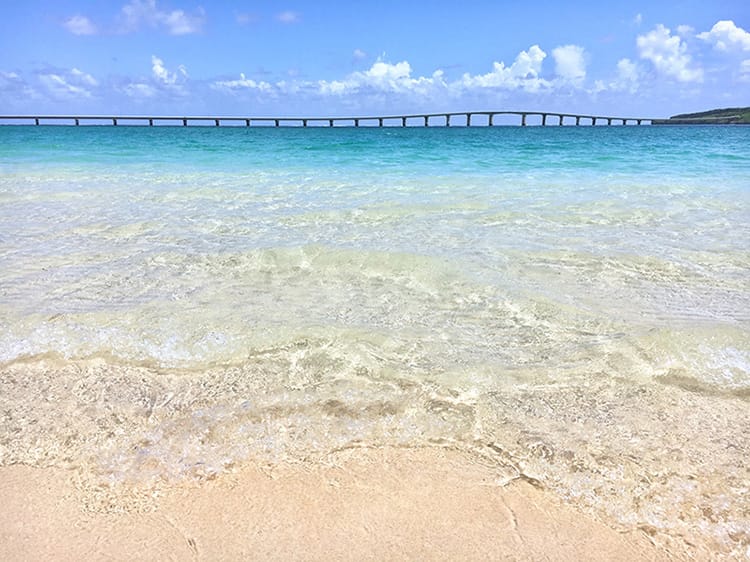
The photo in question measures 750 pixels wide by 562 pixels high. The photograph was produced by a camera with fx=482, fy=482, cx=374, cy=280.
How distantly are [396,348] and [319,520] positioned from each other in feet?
4.46

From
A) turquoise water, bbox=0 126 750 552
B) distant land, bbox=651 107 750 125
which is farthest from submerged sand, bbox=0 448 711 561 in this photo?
distant land, bbox=651 107 750 125

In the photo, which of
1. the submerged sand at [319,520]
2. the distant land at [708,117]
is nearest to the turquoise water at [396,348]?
the submerged sand at [319,520]

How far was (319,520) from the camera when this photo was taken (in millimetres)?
1696

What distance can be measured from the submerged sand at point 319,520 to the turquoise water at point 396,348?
111mm

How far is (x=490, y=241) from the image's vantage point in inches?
211

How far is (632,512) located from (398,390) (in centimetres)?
113

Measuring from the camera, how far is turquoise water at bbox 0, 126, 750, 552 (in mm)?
2002

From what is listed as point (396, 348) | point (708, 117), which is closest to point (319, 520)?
point (396, 348)

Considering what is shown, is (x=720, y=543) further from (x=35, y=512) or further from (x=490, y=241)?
(x=490, y=241)

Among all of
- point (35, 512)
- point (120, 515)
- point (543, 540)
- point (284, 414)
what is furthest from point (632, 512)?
point (35, 512)

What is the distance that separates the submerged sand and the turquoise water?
0.36 feet

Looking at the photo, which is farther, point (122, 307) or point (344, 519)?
point (122, 307)

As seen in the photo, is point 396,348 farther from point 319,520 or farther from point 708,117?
point 708,117

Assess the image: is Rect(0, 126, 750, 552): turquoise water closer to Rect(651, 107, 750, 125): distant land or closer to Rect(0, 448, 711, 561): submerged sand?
Rect(0, 448, 711, 561): submerged sand
